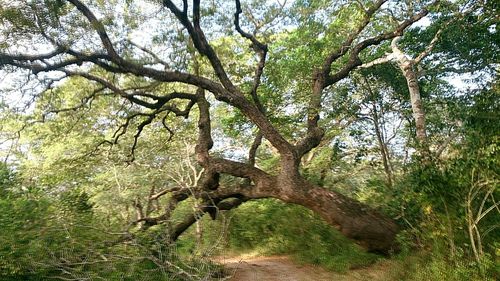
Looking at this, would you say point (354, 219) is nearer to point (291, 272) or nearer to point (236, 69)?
point (291, 272)

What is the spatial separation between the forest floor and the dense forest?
17cm

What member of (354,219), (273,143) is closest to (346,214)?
(354,219)

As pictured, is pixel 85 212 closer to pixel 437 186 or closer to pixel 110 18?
pixel 110 18

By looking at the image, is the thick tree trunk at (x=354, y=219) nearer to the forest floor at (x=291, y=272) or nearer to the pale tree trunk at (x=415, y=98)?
the forest floor at (x=291, y=272)

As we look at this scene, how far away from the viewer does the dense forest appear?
4.89 m

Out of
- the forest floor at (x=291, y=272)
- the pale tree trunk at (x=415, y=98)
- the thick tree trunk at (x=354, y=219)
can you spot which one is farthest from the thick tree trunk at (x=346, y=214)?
the pale tree trunk at (x=415, y=98)

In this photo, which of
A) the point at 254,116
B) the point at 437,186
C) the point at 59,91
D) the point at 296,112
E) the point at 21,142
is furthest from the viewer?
the point at 21,142

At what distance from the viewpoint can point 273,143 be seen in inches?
269

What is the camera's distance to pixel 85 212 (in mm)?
7023

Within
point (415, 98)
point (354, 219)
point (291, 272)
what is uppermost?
point (415, 98)

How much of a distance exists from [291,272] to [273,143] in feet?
8.18

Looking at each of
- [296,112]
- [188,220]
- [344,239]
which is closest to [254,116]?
[188,220]

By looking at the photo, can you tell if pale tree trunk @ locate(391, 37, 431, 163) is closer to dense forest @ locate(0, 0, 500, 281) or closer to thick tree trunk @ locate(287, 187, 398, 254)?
dense forest @ locate(0, 0, 500, 281)

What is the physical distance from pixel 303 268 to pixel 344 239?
978 mm
